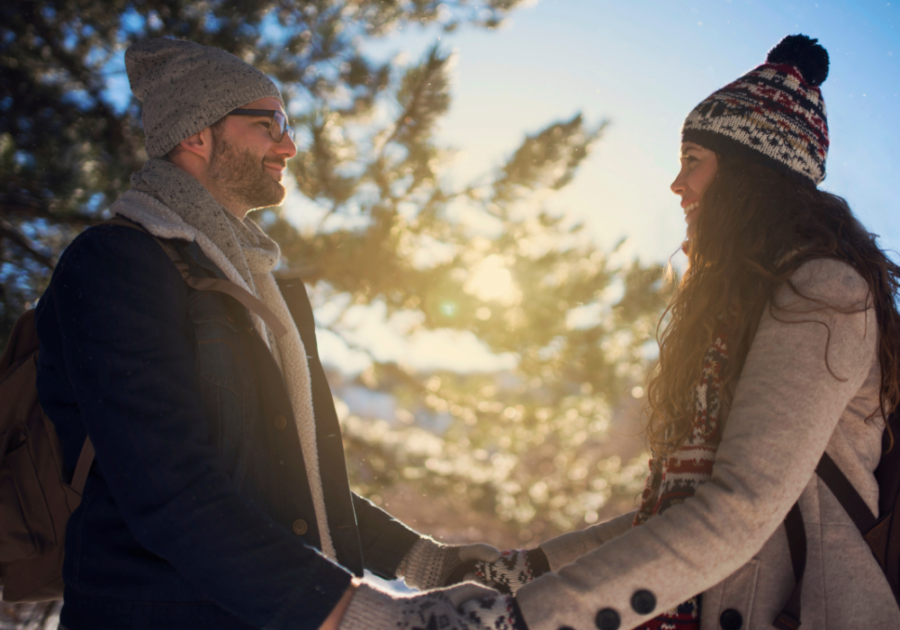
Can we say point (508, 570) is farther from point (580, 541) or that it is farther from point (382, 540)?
point (382, 540)

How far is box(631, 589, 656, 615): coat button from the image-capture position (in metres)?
0.90

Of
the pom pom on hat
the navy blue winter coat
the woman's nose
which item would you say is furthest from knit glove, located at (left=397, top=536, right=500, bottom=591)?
the pom pom on hat

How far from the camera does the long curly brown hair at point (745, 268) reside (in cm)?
108

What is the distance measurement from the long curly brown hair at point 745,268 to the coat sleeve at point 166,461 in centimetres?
90

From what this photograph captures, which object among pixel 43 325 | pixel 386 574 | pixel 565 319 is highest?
pixel 565 319

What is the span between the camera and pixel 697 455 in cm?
110

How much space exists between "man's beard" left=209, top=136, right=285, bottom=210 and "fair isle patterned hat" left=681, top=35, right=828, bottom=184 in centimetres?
132

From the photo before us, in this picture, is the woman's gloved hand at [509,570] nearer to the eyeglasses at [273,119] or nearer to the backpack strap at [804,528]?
the backpack strap at [804,528]

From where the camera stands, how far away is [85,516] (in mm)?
1052

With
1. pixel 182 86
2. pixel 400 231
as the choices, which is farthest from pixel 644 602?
pixel 400 231

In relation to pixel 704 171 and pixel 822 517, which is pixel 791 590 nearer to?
pixel 822 517

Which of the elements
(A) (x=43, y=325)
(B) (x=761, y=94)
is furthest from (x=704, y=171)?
(A) (x=43, y=325)

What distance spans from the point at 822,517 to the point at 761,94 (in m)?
1.04

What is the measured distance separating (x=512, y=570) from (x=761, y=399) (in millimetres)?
862
